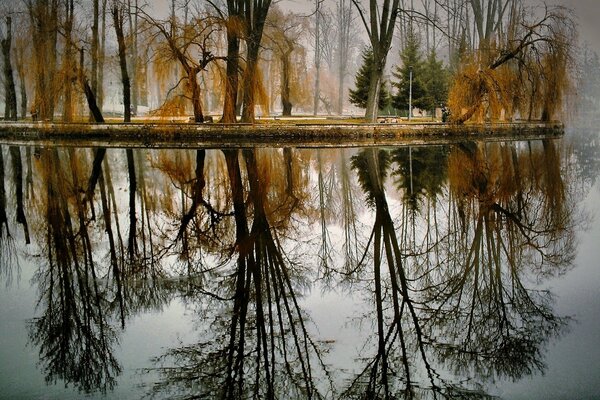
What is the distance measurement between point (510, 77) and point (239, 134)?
456 inches

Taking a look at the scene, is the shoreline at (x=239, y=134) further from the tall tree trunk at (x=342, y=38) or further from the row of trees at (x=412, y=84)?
the tall tree trunk at (x=342, y=38)

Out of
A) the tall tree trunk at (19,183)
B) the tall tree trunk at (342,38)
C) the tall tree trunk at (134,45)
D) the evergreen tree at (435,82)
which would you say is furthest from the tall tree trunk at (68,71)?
the tall tree trunk at (342,38)

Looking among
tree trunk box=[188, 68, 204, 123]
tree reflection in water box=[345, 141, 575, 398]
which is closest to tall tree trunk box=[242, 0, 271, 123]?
tree trunk box=[188, 68, 204, 123]

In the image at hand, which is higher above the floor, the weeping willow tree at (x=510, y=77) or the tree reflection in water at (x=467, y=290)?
the weeping willow tree at (x=510, y=77)

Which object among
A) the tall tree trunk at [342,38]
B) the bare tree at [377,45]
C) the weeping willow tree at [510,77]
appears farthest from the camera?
the tall tree trunk at [342,38]

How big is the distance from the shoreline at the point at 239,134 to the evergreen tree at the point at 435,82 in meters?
7.76

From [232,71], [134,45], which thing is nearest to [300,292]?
[232,71]

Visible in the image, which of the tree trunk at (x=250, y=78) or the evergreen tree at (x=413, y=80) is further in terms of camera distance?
the evergreen tree at (x=413, y=80)

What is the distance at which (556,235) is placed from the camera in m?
6.63

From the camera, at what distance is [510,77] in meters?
24.4

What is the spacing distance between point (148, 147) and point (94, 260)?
49.9 ft

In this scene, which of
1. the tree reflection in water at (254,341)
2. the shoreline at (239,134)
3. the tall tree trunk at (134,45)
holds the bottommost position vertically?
the tree reflection in water at (254,341)

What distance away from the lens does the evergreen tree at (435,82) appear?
3297 cm

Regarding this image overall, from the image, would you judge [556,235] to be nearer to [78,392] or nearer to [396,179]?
[396,179]
